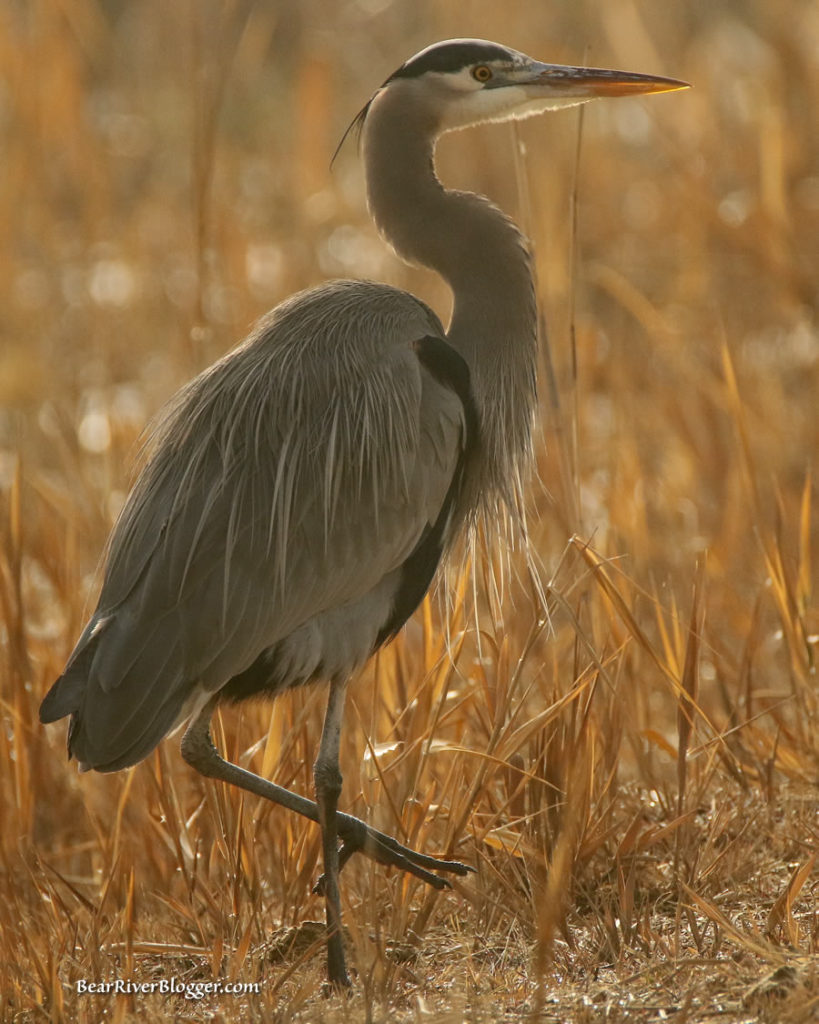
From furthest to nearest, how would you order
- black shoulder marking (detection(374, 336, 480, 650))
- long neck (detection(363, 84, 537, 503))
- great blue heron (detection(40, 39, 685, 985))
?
long neck (detection(363, 84, 537, 503)), black shoulder marking (detection(374, 336, 480, 650)), great blue heron (detection(40, 39, 685, 985))

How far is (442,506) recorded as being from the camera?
9.93ft

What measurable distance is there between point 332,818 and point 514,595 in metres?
1.30

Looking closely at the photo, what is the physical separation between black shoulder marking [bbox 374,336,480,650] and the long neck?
41mm

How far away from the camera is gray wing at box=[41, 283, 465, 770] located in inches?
104

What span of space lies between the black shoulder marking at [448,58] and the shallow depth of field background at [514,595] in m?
0.26

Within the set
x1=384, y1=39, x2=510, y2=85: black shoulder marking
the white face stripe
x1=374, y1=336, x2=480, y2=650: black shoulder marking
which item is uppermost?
x1=384, y1=39, x2=510, y2=85: black shoulder marking

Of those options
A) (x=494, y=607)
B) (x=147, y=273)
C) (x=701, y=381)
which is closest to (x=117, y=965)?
(x=494, y=607)

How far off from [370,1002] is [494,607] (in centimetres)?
123

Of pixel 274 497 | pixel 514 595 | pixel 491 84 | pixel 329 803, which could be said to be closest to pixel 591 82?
pixel 491 84

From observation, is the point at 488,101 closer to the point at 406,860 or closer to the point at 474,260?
the point at 474,260

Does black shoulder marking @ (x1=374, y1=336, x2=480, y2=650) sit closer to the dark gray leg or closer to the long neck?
the long neck

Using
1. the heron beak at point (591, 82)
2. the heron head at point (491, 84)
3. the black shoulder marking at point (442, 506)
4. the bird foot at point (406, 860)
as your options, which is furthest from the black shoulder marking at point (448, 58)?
the bird foot at point (406, 860)

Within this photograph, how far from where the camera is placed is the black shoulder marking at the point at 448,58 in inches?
125

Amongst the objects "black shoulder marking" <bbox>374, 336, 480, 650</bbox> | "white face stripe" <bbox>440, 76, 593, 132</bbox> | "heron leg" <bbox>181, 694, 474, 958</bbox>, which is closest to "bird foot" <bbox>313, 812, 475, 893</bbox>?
"heron leg" <bbox>181, 694, 474, 958</bbox>
